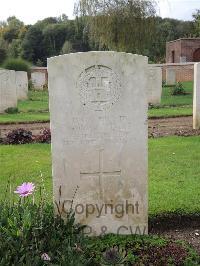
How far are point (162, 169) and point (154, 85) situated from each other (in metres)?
10.7

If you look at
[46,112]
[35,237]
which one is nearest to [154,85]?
[46,112]

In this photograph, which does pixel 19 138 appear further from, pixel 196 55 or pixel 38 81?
pixel 196 55

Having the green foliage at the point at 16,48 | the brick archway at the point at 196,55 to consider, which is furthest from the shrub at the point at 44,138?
the green foliage at the point at 16,48

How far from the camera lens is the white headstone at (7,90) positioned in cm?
1477

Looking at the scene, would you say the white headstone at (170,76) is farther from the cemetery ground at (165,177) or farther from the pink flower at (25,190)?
the pink flower at (25,190)

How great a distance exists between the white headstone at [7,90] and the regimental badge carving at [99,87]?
1123 cm

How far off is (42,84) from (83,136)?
1008 inches

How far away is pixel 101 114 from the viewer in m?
3.91

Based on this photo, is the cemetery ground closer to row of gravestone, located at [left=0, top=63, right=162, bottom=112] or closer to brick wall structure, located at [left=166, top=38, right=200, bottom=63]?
row of gravestone, located at [left=0, top=63, right=162, bottom=112]

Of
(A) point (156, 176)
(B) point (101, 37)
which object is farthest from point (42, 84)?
(A) point (156, 176)

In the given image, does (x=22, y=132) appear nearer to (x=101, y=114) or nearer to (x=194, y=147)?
(x=194, y=147)

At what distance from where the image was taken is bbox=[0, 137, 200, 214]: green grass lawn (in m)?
5.02

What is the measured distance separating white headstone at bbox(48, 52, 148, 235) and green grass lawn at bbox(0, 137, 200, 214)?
725 mm


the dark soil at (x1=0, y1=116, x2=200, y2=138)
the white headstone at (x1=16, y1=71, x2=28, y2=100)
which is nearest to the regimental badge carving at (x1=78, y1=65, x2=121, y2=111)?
the dark soil at (x1=0, y1=116, x2=200, y2=138)
